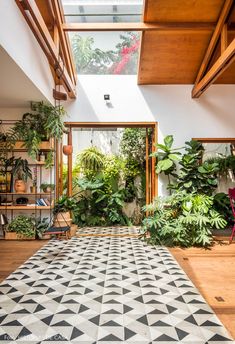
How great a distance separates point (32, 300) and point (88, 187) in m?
5.23

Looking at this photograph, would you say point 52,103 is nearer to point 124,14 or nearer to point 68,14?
point 68,14

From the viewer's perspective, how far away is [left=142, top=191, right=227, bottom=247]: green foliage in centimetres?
586

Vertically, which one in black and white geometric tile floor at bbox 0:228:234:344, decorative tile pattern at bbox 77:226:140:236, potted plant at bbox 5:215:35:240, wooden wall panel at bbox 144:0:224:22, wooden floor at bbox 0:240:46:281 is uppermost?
wooden wall panel at bbox 144:0:224:22

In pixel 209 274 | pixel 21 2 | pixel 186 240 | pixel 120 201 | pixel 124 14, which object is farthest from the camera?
pixel 120 201

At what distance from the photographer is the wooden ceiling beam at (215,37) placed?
4922 mm

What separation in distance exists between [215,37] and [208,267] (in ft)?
12.4

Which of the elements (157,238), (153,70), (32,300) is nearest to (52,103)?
(153,70)

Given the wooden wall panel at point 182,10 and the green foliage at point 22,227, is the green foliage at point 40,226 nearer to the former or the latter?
the green foliage at point 22,227

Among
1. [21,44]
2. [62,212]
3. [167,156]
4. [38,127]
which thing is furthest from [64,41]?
[62,212]

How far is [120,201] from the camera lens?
8.43 metres

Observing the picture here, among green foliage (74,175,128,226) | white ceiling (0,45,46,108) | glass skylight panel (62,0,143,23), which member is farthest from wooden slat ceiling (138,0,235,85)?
green foliage (74,175,128,226)

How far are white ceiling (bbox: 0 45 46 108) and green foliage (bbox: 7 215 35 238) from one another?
231cm

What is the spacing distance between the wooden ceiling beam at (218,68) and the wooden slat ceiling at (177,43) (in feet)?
1.41

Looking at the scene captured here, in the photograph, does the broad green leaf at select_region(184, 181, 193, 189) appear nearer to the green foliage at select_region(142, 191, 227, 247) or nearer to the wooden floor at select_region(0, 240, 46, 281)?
the green foliage at select_region(142, 191, 227, 247)
